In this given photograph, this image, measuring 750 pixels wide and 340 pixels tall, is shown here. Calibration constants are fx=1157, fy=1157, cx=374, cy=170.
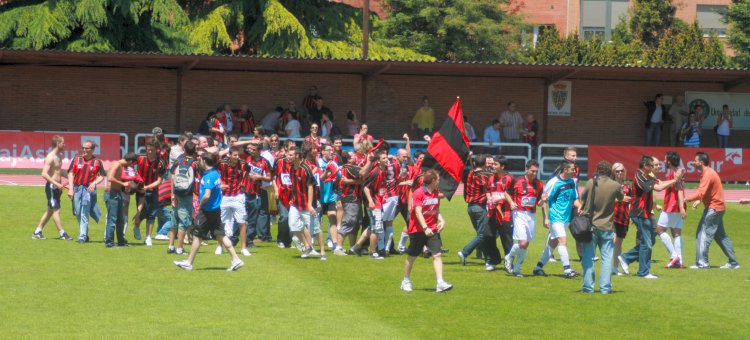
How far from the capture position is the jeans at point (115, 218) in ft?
59.1

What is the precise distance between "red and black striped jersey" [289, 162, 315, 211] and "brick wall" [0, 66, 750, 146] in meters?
17.2

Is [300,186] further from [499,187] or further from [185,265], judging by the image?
[499,187]

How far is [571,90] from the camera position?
1437 inches

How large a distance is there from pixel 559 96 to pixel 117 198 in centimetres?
2102

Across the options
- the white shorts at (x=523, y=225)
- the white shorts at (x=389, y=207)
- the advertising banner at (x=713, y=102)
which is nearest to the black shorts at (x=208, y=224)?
the white shorts at (x=389, y=207)

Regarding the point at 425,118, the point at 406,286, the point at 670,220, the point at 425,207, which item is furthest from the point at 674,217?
the point at 425,118

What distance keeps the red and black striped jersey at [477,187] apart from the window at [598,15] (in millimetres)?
49760

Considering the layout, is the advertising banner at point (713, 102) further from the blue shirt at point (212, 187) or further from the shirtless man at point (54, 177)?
the blue shirt at point (212, 187)

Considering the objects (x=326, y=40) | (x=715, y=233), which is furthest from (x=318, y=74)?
(x=715, y=233)

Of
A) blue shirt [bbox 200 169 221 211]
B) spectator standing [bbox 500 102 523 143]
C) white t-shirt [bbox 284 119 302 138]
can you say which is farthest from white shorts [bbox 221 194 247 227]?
spectator standing [bbox 500 102 523 143]

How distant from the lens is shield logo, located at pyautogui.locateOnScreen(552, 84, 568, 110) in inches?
1431

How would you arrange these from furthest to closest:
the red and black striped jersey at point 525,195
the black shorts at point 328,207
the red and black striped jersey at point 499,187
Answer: the black shorts at point 328,207
the red and black striped jersey at point 499,187
the red and black striped jersey at point 525,195

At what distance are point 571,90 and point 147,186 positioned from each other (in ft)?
67.9

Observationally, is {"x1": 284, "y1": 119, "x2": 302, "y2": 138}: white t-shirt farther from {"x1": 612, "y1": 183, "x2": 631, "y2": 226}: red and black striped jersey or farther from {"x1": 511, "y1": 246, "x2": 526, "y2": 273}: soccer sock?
{"x1": 612, "y1": 183, "x2": 631, "y2": 226}: red and black striped jersey
